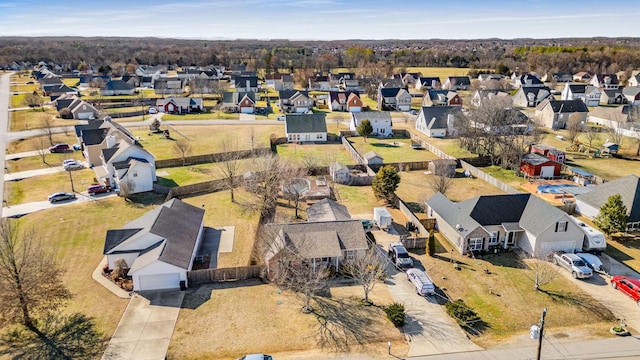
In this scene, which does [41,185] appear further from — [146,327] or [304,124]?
[304,124]

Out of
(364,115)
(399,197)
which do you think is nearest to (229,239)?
(399,197)

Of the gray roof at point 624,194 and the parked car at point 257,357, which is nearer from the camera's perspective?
the parked car at point 257,357

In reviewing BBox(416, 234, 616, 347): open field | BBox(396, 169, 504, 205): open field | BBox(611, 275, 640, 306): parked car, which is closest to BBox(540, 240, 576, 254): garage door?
BBox(416, 234, 616, 347): open field

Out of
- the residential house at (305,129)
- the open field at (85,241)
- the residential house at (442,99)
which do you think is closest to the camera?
the open field at (85,241)

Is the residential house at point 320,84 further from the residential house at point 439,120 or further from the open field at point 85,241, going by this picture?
the open field at point 85,241

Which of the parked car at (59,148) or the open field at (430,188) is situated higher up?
the parked car at (59,148)

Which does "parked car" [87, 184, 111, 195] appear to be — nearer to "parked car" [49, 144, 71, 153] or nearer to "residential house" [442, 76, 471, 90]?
"parked car" [49, 144, 71, 153]

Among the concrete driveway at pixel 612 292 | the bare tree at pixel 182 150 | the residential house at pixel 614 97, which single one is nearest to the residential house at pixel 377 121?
the bare tree at pixel 182 150
